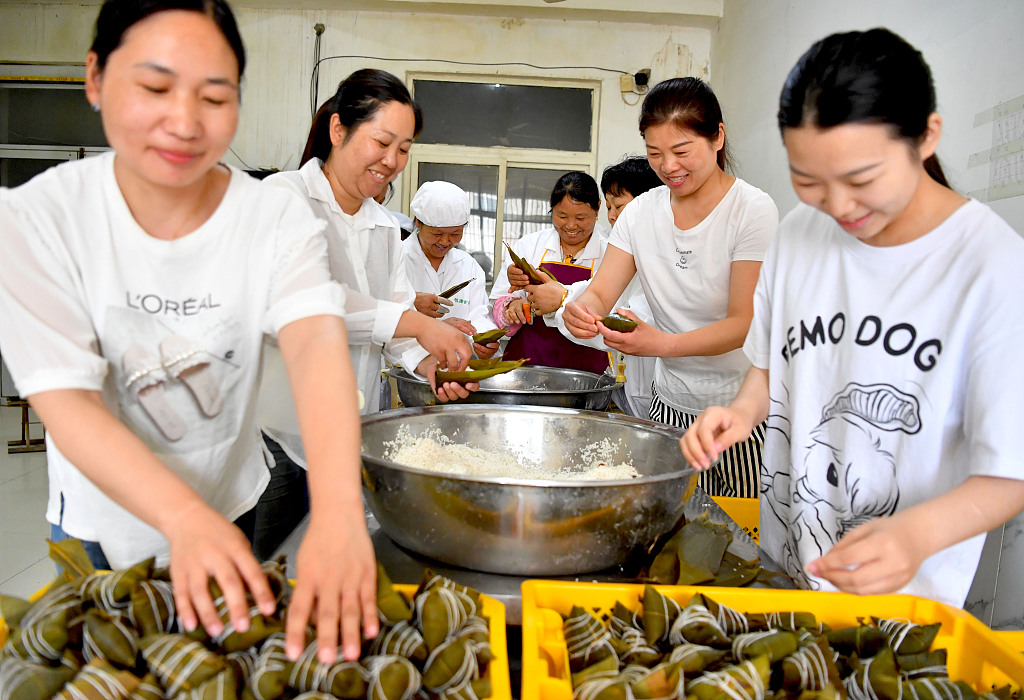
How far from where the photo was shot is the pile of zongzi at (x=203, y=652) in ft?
2.12

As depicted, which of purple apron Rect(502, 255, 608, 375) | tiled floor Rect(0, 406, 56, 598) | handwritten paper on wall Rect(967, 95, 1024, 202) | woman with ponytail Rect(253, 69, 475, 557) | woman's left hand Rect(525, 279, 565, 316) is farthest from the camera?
purple apron Rect(502, 255, 608, 375)

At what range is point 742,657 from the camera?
77cm

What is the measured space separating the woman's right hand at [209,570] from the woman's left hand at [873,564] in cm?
61

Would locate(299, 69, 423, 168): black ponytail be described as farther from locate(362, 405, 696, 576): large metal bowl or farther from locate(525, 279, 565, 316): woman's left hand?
locate(362, 405, 696, 576): large metal bowl

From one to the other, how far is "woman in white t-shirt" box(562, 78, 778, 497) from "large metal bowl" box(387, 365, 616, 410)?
17 centimetres

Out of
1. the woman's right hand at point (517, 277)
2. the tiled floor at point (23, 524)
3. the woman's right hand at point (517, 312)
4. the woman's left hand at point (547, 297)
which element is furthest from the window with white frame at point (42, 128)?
the woman's left hand at point (547, 297)

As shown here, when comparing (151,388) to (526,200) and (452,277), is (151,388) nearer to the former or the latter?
(452,277)

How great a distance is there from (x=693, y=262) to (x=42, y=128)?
617 centimetres

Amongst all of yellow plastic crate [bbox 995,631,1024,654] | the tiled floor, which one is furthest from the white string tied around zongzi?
the tiled floor

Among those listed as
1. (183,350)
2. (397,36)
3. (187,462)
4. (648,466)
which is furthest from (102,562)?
(397,36)

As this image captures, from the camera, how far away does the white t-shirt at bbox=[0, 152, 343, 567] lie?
809mm

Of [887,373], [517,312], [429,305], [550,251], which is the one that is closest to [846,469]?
[887,373]

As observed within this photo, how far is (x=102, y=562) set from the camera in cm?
106

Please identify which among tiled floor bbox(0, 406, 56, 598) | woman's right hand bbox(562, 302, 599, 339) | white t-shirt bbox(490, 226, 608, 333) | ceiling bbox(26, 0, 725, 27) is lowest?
tiled floor bbox(0, 406, 56, 598)
